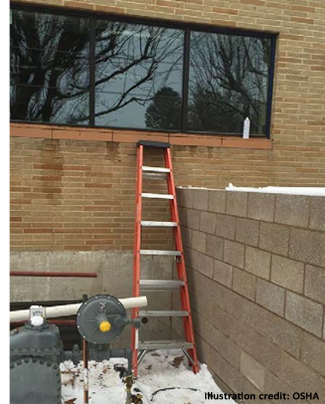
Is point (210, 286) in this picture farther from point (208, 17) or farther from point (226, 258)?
point (208, 17)

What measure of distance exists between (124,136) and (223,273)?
101 inches

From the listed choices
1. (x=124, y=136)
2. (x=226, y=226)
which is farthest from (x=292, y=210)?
(x=124, y=136)

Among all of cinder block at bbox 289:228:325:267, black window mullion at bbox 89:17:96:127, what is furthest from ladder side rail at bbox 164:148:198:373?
cinder block at bbox 289:228:325:267

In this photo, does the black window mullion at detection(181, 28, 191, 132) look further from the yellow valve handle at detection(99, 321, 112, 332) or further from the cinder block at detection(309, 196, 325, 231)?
the yellow valve handle at detection(99, 321, 112, 332)

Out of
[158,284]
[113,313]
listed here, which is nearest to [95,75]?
[158,284]

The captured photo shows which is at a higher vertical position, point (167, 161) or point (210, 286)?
point (167, 161)

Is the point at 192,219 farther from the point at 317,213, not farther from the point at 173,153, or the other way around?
the point at 317,213

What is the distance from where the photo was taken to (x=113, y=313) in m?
2.78

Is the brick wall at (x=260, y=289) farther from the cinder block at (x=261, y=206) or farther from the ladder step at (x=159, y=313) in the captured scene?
the ladder step at (x=159, y=313)

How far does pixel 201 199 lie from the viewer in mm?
4531

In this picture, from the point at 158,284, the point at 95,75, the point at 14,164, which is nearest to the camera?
the point at 158,284

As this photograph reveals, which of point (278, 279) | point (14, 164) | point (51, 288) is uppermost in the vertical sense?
point (14, 164)

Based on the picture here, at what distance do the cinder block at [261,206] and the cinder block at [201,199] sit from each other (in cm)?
102

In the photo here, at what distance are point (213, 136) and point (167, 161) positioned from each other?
3.16 feet
